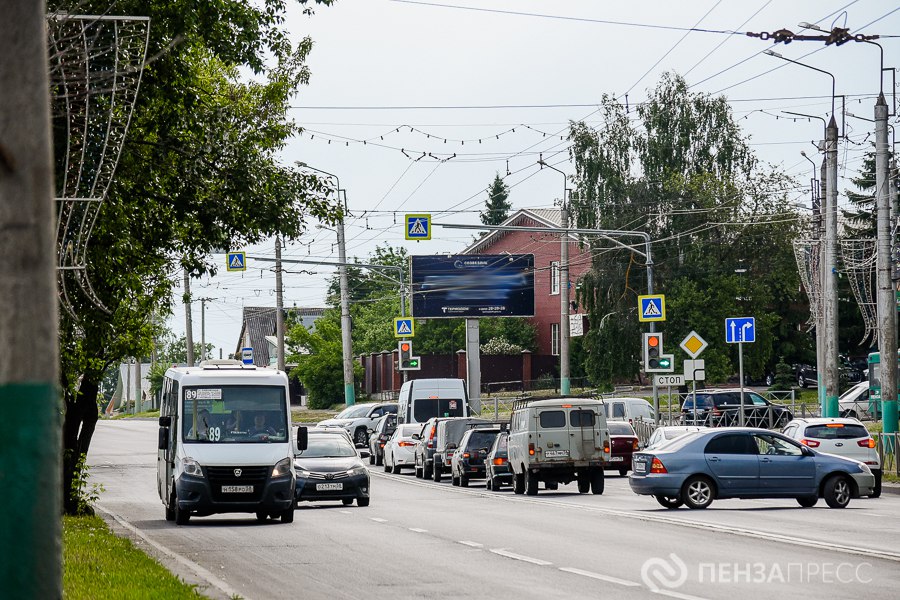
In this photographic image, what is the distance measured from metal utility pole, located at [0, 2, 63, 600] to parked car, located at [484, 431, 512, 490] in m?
28.4

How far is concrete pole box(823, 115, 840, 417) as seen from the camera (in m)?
31.4

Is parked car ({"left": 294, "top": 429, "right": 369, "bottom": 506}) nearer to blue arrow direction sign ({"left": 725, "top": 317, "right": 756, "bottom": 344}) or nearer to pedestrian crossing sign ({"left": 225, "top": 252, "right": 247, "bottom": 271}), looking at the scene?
blue arrow direction sign ({"left": 725, "top": 317, "right": 756, "bottom": 344})

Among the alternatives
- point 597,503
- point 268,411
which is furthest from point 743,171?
point 268,411

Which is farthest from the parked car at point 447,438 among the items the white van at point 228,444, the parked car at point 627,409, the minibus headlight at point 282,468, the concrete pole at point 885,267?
the minibus headlight at point 282,468

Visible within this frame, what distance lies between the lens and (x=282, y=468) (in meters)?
22.7

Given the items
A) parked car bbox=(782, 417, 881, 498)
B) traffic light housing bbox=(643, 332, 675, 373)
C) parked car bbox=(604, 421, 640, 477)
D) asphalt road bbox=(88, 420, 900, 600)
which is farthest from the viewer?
parked car bbox=(604, 421, 640, 477)

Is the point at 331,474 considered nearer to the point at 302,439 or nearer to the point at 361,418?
the point at 302,439

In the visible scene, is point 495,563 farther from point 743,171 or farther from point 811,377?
point 811,377

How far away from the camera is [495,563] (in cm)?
1527

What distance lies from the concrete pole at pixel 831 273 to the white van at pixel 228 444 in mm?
14381

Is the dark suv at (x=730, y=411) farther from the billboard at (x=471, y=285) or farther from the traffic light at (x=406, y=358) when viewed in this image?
the billboard at (x=471, y=285)

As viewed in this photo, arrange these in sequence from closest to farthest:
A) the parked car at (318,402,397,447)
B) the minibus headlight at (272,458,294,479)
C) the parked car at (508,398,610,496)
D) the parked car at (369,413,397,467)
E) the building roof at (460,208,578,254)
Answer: the minibus headlight at (272,458,294,479), the parked car at (508,398,610,496), the parked car at (369,413,397,467), the parked car at (318,402,397,447), the building roof at (460,208,578,254)

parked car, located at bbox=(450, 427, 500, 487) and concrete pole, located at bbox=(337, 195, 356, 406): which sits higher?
concrete pole, located at bbox=(337, 195, 356, 406)

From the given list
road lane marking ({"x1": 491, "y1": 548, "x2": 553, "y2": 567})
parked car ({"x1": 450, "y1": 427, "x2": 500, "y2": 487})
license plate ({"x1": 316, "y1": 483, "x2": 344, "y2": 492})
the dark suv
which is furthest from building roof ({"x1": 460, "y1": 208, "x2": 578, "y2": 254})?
road lane marking ({"x1": 491, "y1": 548, "x2": 553, "y2": 567})
